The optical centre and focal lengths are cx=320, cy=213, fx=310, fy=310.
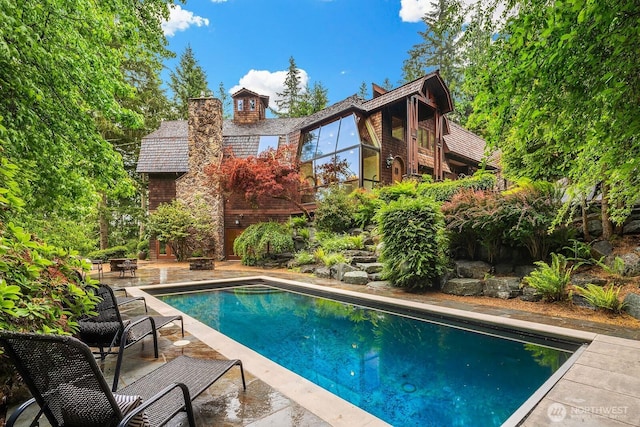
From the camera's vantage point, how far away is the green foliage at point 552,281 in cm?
545

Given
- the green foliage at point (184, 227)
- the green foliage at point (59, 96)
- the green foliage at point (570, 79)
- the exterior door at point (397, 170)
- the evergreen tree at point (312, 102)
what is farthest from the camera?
the evergreen tree at point (312, 102)

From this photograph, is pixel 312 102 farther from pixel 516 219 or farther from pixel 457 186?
pixel 516 219

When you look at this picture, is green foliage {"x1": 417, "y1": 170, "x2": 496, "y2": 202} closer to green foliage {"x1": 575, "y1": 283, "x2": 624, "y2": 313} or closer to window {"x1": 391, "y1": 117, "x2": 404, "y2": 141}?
window {"x1": 391, "y1": 117, "x2": 404, "y2": 141}

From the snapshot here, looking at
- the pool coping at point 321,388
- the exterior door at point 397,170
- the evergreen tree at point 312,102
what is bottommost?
the pool coping at point 321,388

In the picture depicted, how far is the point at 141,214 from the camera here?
785 inches

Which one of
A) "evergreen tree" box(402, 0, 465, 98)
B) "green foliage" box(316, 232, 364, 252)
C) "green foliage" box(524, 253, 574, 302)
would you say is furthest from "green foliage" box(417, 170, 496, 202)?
"evergreen tree" box(402, 0, 465, 98)

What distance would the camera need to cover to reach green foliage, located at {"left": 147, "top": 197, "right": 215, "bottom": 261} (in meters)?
14.6

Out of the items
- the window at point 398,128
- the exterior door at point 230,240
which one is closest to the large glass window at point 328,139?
the window at point 398,128

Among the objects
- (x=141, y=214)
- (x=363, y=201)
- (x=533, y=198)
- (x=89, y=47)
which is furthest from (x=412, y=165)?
(x=141, y=214)

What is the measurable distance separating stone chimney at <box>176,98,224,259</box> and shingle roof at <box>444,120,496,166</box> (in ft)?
43.2

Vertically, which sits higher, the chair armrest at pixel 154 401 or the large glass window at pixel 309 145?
the large glass window at pixel 309 145

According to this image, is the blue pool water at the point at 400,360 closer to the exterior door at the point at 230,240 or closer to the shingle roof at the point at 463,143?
the exterior door at the point at 230,240

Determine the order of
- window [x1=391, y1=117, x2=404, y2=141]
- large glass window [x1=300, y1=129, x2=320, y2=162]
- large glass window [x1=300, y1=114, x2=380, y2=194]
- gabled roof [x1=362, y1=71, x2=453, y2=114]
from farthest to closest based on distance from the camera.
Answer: large glass window [x1=300, y1=129, x2=320, y2=162], window [x1=391, y1=117, x2=404, y2=141], large glass window [x1=300, y1=114, x2=380, y2=194], gabled roof [x1=362, y1=71, x2=453, y2=114]

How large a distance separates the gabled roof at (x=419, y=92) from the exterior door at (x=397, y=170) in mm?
2765
